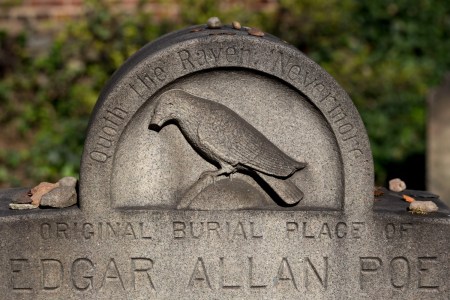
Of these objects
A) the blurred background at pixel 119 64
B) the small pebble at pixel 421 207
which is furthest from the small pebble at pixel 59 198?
the blurred background at pixel 119 64

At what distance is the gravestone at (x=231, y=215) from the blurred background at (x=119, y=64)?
3.16 meters

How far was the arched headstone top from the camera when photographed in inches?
142

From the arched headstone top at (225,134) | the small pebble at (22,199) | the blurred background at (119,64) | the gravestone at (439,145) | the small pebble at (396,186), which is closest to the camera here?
the arched headstone top at (225,134)

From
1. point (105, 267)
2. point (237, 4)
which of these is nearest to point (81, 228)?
point (105, 267)

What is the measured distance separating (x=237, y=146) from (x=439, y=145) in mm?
2845

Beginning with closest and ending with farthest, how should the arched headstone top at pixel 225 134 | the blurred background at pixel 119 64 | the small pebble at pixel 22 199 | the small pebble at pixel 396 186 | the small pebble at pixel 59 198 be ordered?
1. the arched headstone top at pixel 225 134
2. the small pebble at pixel 59 198
3. the small pebble at pixel 22 199
4. the small pebble at pixel 396 186
5. the blurred background at pixel 119 64

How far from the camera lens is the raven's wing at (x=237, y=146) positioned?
12.1 ft

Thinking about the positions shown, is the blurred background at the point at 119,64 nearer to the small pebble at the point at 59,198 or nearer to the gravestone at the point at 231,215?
the small pebble at the point at 59,198

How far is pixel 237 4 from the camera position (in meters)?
8.54

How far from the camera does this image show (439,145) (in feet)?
20.1

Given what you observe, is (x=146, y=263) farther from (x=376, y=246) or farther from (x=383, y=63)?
(x=383, y=63)

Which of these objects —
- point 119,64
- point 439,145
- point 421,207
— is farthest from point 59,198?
point 119,64

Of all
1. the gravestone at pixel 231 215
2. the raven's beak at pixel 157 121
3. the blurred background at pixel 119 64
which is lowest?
the gravestone at pixel 231 215

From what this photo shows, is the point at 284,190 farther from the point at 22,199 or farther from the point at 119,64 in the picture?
the point at 119,64
